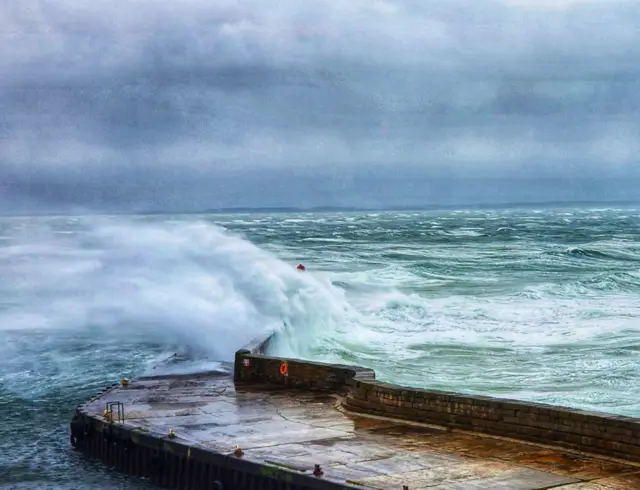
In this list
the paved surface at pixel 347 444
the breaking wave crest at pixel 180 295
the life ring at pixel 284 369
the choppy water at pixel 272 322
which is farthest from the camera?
the breaking wave crest at pixel 180 295

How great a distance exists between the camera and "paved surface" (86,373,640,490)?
12.7 metres

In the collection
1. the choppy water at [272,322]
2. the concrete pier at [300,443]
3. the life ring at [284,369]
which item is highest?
the life ring at [284,369]

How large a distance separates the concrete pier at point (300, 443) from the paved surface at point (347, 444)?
0.6 inches

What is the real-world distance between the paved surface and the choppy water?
1.48 m

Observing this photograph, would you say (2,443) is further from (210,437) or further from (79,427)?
(210,437)

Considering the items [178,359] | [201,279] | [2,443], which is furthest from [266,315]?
[2,443]

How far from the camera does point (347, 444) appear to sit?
47.6 feet

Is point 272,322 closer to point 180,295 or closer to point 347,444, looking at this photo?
point 180,295

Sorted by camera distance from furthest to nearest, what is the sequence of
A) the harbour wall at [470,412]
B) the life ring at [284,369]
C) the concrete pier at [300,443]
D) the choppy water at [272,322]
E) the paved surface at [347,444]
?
the choppy water at [272,322] → the life ring at [284,369] → the harbour wall at [470,412] → the concrete pier at [300,443] → the paved surface at [347,444]

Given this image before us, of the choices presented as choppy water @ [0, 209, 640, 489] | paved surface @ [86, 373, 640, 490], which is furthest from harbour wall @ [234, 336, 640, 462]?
choppy water @ [0, 209, 640, 489]

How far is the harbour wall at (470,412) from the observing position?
44.9 ft

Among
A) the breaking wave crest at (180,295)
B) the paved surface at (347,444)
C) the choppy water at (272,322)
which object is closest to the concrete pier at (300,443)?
the paved surface at (347,444)

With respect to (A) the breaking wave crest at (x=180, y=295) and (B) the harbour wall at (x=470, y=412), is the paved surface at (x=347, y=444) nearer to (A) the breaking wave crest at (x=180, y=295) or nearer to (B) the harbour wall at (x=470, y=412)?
(B) the harbour wall at (x=470, y=412)

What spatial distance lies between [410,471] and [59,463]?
5.70 m
